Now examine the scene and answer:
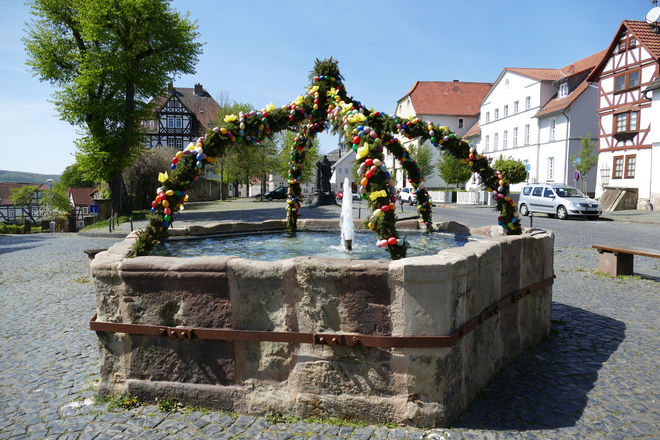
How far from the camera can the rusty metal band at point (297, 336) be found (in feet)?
9.91

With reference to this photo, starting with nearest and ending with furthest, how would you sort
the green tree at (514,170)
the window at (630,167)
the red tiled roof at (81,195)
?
the window at (630,167) → the green tree at (514,170) → the red tiled roof at (81,195)

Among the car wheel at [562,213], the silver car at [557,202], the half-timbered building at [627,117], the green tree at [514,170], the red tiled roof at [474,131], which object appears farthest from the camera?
the red tiled roof at [474,131]

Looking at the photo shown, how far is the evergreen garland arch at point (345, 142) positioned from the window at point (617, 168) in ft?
86.0

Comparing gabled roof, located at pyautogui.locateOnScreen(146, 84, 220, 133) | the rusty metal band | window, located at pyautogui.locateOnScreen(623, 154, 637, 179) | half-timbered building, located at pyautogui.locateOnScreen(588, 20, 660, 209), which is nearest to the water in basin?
the rusty metal band

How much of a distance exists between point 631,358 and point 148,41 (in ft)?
82.9

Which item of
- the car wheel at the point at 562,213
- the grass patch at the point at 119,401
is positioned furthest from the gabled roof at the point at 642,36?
the grass patch at the point at 119,401

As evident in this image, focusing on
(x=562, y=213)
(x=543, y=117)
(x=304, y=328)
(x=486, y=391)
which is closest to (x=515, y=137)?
(x=543, y=117)

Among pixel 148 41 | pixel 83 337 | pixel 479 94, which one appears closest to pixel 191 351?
pixel 83 337

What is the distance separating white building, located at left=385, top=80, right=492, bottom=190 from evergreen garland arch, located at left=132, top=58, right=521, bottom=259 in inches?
1799

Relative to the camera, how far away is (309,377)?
3.20 m

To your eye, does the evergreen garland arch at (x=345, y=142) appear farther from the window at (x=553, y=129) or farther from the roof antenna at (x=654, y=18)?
the window at (x=553, y=129)

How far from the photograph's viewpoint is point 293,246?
6605mm

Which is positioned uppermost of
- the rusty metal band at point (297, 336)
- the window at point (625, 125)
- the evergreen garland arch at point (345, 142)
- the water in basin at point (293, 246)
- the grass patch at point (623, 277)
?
the window at point (625, 125)

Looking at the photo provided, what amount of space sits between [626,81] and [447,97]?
2840 centimetres
